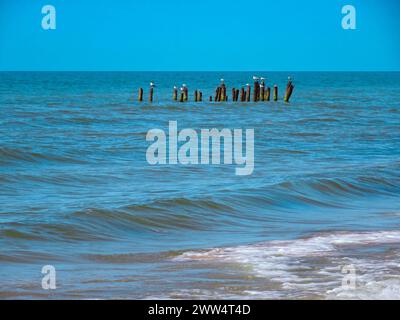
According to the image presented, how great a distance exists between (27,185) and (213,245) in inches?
255

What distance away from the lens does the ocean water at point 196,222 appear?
313 inches

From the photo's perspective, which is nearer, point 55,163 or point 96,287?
point 96,287

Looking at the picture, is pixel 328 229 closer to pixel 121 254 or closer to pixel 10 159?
pixel 121 254

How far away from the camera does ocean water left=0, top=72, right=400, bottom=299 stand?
26.1 feet

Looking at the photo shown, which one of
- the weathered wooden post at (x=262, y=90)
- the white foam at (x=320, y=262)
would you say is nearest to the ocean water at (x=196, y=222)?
the white foam at (x=320, y=262)

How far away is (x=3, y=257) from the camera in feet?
31.0

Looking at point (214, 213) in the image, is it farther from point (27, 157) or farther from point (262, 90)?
point (262, 90)

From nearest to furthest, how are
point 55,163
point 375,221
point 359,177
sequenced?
point 375,221 < point 359,177 < point 55,163

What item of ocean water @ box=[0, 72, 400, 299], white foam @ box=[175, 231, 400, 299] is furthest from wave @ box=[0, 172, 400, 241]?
white foam @ box=[175, 231, 400, 299]

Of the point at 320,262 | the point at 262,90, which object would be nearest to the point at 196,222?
the point at 320,262

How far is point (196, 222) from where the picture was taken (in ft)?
39.5

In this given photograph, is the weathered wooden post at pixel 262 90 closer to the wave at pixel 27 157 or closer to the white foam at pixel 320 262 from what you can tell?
the wave at pixel 27 157

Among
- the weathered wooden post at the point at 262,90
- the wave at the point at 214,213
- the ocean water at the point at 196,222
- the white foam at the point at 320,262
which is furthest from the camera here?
the weathered wooden post at the point at 262,90
